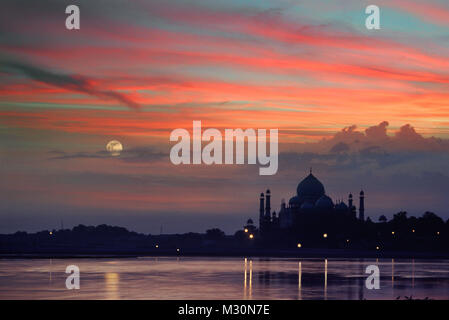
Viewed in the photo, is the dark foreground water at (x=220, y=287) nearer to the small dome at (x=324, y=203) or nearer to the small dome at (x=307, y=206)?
the small dome at (x=324, y=203)

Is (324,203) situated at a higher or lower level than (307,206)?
higher

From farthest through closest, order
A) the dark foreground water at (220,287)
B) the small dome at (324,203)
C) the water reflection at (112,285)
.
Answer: the small dome at (324,203) → the dark foreground water at (220,287) → the water reflection at (112,285)

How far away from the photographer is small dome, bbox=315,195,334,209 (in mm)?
195000

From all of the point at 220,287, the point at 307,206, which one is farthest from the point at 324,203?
the point at 220,287

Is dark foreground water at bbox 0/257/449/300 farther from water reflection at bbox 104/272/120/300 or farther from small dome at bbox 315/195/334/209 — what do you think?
small dome at bbox 315/195/334/209

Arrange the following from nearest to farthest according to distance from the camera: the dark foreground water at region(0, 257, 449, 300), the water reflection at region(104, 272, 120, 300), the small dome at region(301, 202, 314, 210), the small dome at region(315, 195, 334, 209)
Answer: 1. the water reflection at region(104, 272, 120, 300)
2. the dark foreground water at region(0, 257, 449, 300)
3. the small dome at region(315, 195, 334, 209)
4. the small dome at region(301, 202, 314, 210)

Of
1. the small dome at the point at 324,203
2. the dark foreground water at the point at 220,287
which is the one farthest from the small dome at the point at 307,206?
the dark foreground water at the point at 220,287

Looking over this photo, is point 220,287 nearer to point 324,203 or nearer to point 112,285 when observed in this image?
point 112,285

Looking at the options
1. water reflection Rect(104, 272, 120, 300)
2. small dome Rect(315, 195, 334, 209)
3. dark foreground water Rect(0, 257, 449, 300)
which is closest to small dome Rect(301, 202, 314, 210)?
small dome Rect(315, 195, 334, 209)

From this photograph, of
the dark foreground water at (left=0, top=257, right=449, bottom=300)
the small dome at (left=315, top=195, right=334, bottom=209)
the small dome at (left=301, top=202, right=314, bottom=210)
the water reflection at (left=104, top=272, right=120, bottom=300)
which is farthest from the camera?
the small dome at (left=301, top=202, right=314, bottom=210)

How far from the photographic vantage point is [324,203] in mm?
195625

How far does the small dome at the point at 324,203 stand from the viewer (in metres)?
195
